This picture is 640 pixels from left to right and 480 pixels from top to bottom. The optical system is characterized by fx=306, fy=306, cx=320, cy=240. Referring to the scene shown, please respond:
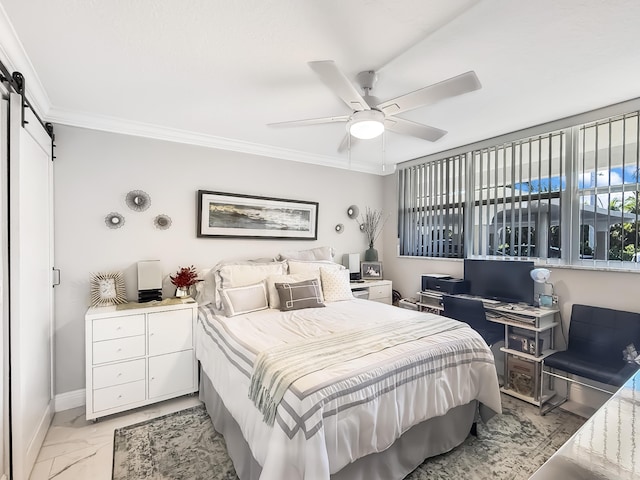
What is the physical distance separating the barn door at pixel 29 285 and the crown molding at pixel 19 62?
0.71 feet

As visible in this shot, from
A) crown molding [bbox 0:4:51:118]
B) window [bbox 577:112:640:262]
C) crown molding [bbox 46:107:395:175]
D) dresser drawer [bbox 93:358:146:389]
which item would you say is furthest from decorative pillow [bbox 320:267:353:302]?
crown molding [bbox 0:4:51:118]

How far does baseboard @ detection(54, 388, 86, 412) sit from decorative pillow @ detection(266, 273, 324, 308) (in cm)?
184

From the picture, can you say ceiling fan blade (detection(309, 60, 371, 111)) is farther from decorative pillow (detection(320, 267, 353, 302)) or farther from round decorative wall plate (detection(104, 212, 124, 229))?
round decorative wall plate (detection(104, 212, 124, 229))

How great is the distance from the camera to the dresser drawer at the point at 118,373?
7.93 feet

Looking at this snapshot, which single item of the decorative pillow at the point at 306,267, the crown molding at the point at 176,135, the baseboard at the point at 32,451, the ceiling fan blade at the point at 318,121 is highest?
the crown molding at the point at 176,135

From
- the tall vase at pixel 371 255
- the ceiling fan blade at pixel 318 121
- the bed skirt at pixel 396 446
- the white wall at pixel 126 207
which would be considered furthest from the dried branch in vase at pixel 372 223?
the bed skirt at pixel 396 446

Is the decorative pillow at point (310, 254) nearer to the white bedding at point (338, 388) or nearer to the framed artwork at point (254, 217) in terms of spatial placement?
the framed artwork at point (254, 217)

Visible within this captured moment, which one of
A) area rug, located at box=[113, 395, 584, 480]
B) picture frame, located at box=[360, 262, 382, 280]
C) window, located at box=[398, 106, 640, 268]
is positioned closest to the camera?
area rug, located at box=[113, 395, 584, 480]

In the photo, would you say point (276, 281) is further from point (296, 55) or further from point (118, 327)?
point (296, 55)

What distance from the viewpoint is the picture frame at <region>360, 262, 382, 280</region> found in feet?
14.3

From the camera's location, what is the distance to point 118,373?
2.49 m

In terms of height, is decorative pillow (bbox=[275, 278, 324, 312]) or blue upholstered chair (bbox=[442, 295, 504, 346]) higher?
decorative pillow (bbox=[275, 278, 324, 312])

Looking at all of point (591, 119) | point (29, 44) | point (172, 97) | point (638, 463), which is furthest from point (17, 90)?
point (591, 119)

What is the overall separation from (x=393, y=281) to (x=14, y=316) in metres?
4.05
